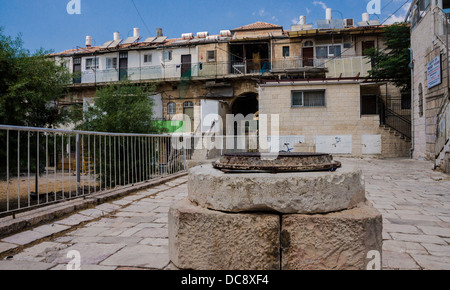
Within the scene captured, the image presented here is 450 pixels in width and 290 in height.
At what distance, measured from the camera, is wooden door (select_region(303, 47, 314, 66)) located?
2227 cm

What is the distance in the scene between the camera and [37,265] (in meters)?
2.50

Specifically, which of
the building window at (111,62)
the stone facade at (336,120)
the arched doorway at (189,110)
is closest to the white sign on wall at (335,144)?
the stone facade at (336,120)

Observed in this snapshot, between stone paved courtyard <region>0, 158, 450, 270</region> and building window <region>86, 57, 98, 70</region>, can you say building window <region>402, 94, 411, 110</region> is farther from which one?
building window <region>86, 57, 98, 70</region>

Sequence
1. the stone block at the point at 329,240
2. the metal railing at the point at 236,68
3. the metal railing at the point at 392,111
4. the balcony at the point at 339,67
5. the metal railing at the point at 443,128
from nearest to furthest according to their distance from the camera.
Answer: the stone block at the point at 329,240, the metal railing at the point at 443,128, the metal railing at the point at 392,111, the balcony at the point at 339,67, the metal railing at the point at 236,68

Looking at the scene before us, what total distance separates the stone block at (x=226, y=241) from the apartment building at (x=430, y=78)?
1028 cm

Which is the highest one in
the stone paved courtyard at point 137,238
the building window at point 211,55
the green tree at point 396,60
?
the building window at point 211,55

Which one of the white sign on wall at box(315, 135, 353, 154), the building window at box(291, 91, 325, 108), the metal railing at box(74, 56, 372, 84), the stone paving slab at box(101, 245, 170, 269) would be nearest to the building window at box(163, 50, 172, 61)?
the metal railing at box(74, 56, 372, 84)

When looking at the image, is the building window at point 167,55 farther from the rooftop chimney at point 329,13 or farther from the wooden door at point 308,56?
the rooftop chimney at point 329,13

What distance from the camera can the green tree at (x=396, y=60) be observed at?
57.1 feet

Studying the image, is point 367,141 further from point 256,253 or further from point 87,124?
point 256,253

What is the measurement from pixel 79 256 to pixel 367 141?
16.6 metres

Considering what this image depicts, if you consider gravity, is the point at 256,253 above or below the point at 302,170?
below

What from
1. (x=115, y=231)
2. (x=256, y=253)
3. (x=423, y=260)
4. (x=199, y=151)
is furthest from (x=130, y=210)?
(x=199, y=151)

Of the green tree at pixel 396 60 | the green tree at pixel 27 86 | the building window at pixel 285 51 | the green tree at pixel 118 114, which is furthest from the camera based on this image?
the building window at pixel 285 51
